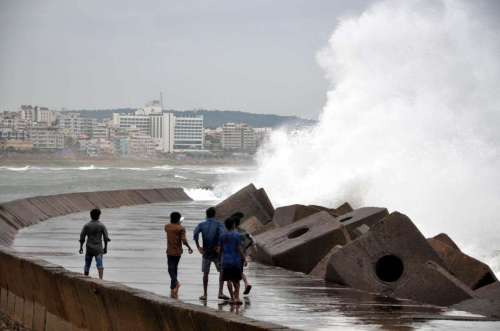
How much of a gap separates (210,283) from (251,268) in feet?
7.26

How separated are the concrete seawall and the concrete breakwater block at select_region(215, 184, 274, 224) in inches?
471

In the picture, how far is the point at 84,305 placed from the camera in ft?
29.4

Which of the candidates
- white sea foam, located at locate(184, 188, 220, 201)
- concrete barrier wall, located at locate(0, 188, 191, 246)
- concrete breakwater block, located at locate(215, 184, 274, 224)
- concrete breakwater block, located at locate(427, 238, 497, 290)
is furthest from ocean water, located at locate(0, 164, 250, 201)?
concrete breakwater block, located at locate(427, 238, 497, 290)

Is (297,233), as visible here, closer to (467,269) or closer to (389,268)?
(389,268)

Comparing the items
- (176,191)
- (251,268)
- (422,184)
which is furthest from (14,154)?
(251,268)

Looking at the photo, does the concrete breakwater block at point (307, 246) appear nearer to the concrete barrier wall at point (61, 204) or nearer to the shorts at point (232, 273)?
the shorts at point (232, 273)

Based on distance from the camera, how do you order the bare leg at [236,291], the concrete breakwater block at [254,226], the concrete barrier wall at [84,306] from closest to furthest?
the concrete barrier wall at [84,306] → the bare leg at [236,291] → the concrete breakwater block at [254,226]

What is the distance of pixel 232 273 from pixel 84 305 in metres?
2.40

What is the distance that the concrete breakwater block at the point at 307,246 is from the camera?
1547 centimetres

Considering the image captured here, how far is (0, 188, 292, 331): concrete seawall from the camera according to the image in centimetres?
718

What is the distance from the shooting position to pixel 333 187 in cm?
3916

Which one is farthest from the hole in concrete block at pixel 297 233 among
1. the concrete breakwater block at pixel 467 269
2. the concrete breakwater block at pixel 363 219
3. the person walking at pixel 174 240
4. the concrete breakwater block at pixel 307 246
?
the person walking at pixel 174 240

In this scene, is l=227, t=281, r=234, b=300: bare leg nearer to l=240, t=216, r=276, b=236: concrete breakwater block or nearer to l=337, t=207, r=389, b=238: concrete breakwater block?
l=337, t=207, r=389, b=238: concrete breakwater block

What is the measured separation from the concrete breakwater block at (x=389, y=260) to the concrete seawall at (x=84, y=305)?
377 centimetres
